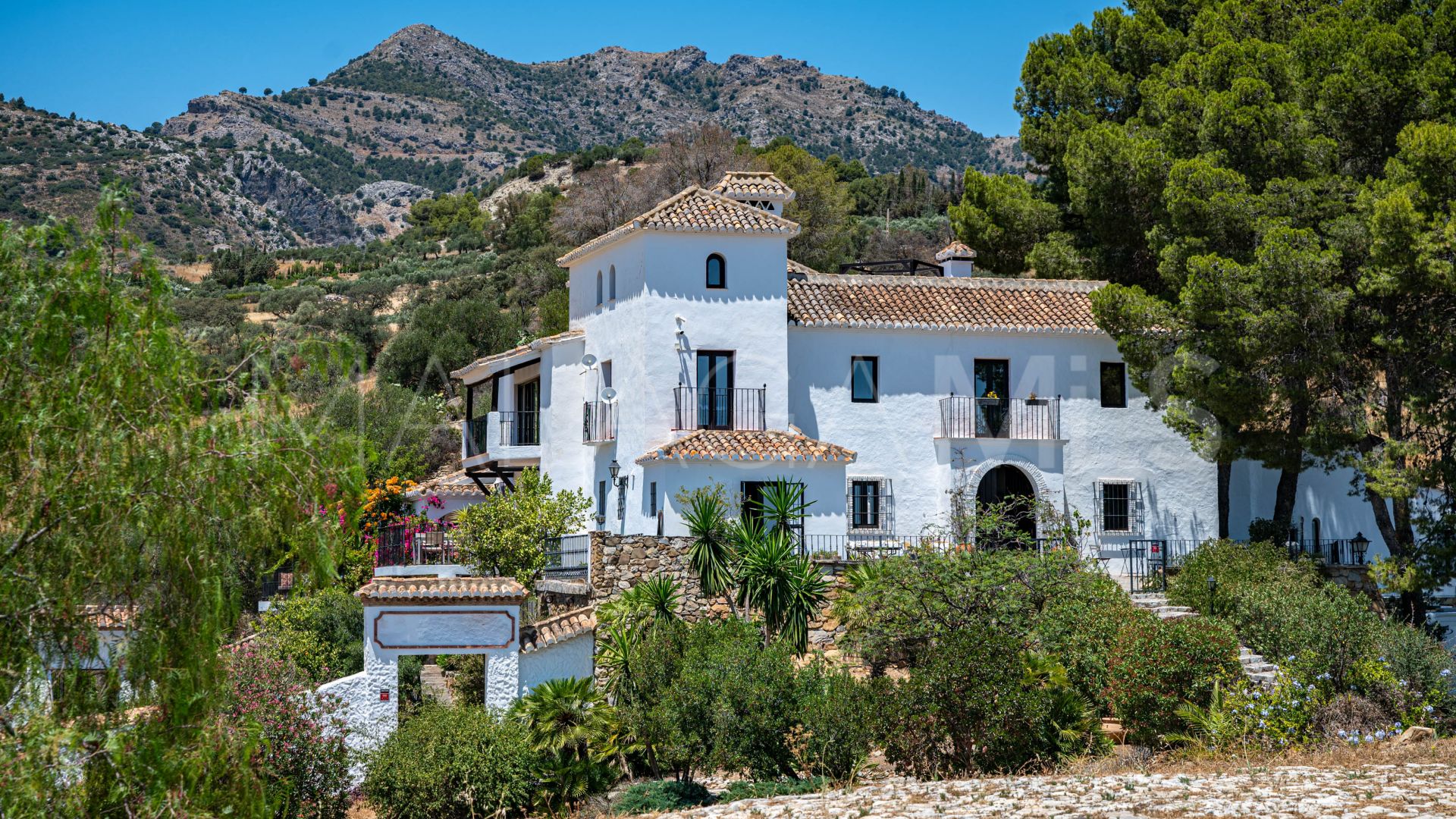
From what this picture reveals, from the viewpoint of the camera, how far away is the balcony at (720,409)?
87.6 ft

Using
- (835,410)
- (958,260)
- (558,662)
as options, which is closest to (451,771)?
(558,662)

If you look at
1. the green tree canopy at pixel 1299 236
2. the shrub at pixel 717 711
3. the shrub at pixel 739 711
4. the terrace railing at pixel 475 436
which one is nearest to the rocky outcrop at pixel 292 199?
the terrace railing at pixel 475 436

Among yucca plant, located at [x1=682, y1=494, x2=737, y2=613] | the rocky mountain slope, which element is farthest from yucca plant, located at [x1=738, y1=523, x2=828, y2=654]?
the rocky mountain slope

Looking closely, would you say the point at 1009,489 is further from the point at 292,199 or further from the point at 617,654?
the point at 292,199

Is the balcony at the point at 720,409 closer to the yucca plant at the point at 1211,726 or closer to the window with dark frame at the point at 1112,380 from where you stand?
the window with dark frame at the point at 1112,380

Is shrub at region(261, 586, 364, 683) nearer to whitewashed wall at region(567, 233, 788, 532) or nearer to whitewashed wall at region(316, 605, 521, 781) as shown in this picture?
whitewashed wall at region(316, 605, 521, 781)

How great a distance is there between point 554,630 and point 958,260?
49.7 ft

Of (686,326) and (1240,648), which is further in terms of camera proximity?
(686,326)

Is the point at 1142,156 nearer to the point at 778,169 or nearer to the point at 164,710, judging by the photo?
the point at 164,710

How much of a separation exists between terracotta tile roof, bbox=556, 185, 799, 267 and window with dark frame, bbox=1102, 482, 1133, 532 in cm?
828

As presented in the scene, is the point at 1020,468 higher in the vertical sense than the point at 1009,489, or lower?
higher

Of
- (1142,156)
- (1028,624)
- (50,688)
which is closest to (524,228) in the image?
(1142,156)

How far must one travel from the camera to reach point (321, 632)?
2502 cm

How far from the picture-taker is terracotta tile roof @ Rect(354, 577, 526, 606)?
19203 millimetres
